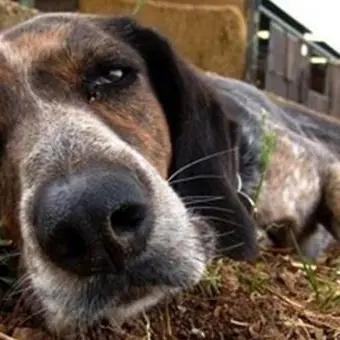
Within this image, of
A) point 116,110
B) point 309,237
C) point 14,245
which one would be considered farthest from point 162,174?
point 309,237

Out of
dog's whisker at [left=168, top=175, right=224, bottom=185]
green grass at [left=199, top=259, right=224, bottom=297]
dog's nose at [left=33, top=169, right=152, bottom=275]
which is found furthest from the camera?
dog's whisker at [left=168, top=175, right=224, bottom=185]

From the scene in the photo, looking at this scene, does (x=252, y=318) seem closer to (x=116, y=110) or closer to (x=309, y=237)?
(x=116, y=110)

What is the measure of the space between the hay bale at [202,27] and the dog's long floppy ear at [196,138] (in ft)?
12.6

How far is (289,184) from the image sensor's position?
195 inches

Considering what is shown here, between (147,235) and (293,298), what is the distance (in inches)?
29.2

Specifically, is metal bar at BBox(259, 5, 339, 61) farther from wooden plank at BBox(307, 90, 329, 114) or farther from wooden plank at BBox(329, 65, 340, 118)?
wooden plank at BBox(307, 90, 329, 114)

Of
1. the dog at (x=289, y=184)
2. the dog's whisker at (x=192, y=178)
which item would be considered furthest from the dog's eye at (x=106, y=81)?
the dog at (x=289, y=184)

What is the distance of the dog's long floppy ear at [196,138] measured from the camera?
151 inches

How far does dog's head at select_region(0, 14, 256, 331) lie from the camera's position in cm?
279

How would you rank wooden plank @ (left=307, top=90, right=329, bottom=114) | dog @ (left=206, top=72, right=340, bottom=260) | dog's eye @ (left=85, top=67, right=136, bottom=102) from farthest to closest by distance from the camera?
wooden plank @ (left=307, top=90, right=329, bottom=114)
dog @ (left=206, top=72, right=340, bottom=260)
dog's eye @ (left=85, top=67, right=136, bottom=102)

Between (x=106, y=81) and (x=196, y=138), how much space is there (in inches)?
19.4

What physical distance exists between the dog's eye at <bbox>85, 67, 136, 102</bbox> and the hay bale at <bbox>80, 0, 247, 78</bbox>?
4183 millimetres

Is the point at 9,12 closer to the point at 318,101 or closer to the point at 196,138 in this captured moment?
the point at 196,138

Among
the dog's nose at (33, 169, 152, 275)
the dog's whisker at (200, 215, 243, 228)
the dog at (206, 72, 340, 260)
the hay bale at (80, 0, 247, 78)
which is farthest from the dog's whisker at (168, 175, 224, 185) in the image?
the hay bale at (80, 0, 247, 78)
